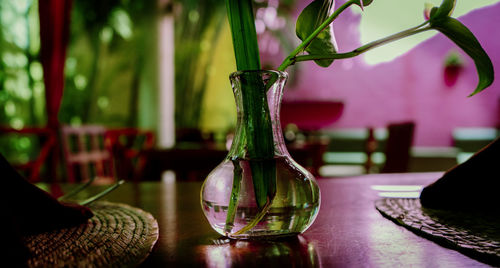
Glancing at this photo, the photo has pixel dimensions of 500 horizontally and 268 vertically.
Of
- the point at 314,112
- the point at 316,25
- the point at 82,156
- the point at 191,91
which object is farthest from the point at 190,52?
the point at 316,25

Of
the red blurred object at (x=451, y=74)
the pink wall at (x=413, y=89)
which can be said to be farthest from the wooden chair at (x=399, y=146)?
the red blurred object at (x=451, y=74)

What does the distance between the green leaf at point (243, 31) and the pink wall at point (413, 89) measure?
566cm

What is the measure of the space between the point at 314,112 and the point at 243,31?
4.39ft

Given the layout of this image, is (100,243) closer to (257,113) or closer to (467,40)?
(257,113)

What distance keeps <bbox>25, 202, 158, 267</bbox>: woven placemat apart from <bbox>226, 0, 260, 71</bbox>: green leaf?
0.20m

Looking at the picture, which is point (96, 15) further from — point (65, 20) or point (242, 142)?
point (242, 142)

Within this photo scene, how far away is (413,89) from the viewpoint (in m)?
6.07

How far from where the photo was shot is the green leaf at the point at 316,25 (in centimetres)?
40

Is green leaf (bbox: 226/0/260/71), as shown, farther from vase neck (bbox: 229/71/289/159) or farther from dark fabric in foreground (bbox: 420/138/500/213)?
dark fabric in foreground (bbox: 420/138/500/213)

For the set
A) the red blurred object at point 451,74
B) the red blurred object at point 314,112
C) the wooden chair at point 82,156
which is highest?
the red blurred object at point 451,74

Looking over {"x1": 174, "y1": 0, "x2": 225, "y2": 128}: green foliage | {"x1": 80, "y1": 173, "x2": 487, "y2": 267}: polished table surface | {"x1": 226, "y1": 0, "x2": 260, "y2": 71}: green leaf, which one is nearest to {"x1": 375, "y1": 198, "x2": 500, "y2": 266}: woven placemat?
{"x1": 80, "y1": 173, "x2": 487, "y2": 267}: polished table surface

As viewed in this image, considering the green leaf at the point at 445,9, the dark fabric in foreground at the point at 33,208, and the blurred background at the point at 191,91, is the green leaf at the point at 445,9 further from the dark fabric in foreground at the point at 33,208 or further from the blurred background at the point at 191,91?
the blurred background at the point at 191,91

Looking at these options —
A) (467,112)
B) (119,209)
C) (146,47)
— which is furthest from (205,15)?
(119,209)

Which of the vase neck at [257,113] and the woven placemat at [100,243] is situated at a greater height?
the vase neck at [257,113]
